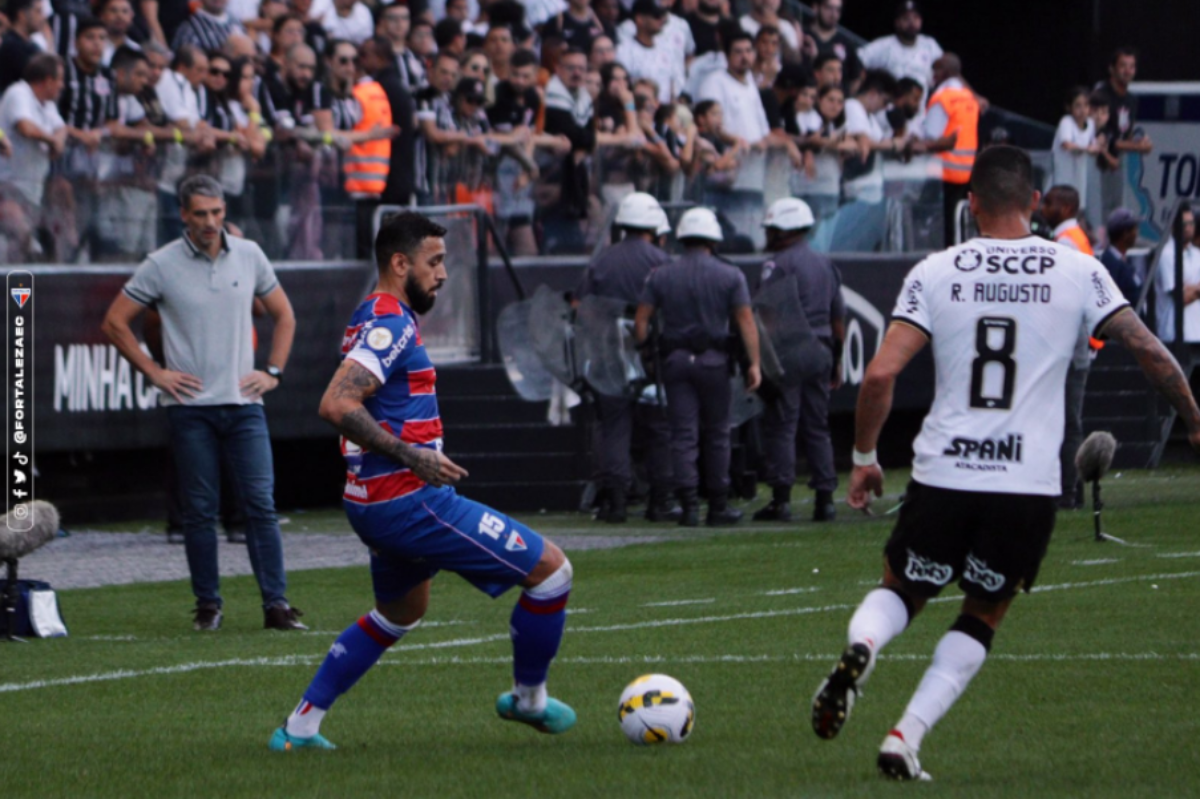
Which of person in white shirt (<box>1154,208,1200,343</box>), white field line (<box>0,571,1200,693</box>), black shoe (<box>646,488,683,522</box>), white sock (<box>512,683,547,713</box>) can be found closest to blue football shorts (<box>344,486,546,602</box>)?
white sock (<box>512,683,547,713</box>)

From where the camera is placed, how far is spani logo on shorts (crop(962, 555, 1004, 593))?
20.8 ft

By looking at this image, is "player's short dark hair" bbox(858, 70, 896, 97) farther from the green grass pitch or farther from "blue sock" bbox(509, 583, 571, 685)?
"blue sock" bbox(509, 583, 571, 685)

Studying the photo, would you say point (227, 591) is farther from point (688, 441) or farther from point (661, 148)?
point (661, 148)

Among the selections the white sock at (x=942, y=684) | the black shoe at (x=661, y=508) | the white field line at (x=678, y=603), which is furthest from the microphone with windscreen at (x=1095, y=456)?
the white sock at (x=942, y=684)

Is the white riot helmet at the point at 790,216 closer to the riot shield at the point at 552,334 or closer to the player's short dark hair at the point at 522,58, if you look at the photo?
the riot shield at the point at 552,334

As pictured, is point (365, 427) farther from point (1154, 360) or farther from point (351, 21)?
point (351, 21)

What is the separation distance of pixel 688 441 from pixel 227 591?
4.37 m

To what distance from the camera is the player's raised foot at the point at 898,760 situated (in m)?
6.09

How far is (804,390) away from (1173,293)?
4418mm

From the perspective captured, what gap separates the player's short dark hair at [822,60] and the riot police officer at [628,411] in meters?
5.77

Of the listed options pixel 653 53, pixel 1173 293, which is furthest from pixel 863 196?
pixel 1173 293

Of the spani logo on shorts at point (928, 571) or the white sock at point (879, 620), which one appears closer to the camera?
the white sock at point (879, 620)

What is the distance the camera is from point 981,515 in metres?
6.34

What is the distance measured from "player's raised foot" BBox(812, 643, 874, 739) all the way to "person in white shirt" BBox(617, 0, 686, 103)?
15.2 meters
